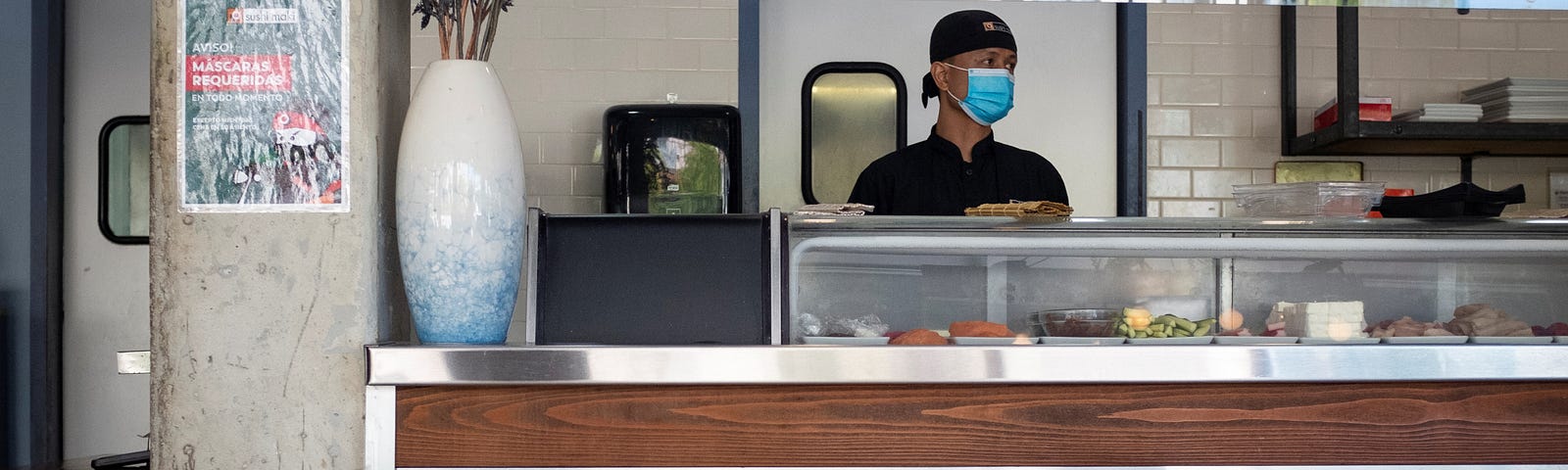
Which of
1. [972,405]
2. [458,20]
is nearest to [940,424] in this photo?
[972,405]

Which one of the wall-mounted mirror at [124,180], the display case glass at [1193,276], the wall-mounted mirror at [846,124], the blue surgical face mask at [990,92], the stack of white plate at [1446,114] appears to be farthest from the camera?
the wall-mounted mirror at [124,180]

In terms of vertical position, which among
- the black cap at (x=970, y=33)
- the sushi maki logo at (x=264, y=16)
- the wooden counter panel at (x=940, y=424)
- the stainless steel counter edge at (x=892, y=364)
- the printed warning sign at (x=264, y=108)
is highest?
the black cap at (x=970, y=33)

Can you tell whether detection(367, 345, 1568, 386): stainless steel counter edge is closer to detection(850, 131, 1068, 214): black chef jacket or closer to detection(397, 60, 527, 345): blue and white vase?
detection(397, 60, 527, 345): blue and white vase

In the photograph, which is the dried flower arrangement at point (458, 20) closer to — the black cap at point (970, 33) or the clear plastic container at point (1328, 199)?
the clear plastic container at point (1328, 199)

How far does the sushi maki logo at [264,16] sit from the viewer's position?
1618 millimetres

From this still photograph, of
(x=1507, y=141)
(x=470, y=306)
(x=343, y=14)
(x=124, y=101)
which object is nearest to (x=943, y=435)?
(x=470, y=306)

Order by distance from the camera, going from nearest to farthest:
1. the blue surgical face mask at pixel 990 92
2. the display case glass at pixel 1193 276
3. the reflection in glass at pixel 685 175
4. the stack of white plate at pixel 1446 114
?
the display case glass at pixel 1193 276
the blue surgical face mask at pixel 990 92
the reflection in glass at pixel 685 175
the stack of white plate at pixel 1446 114

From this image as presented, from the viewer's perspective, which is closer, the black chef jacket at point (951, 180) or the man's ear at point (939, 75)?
the man's ear at point (939, 75)

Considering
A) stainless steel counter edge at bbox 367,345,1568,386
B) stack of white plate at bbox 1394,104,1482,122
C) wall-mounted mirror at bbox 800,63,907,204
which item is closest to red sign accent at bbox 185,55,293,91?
stainless steel counter edge at bbox 367,345,1568,386

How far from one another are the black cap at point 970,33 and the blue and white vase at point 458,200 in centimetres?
185

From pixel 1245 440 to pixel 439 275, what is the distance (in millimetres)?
1153

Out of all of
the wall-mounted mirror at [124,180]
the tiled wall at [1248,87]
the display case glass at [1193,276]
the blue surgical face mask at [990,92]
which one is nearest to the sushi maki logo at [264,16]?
the display case glass at [1193,276]

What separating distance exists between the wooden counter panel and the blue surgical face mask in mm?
1676

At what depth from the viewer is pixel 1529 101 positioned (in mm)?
4102
